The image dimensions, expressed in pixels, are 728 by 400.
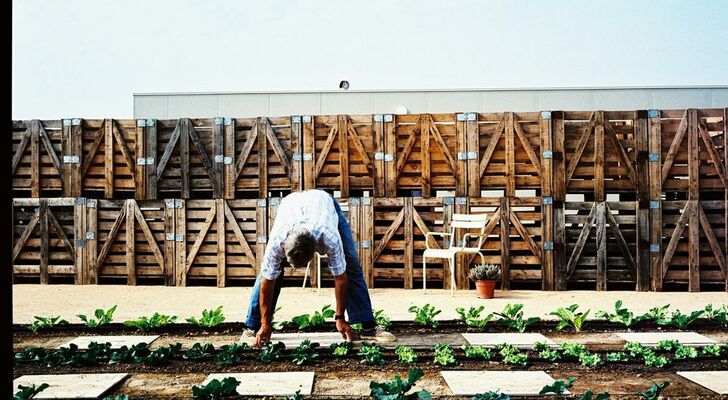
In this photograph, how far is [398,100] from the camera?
20188mm

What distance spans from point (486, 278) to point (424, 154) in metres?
2.99

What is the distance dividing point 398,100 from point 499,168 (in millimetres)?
7822

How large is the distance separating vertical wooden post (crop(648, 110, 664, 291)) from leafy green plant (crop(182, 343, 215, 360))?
944 cm

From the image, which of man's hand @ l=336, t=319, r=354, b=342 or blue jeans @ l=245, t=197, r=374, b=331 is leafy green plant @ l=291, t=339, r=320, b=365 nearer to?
man's hand @ l=336, t=319, r=354, b=342

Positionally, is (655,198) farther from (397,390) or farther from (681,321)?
(397,390)

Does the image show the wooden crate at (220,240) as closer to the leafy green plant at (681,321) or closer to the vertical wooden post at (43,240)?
the vertical wooden post at (43,240)

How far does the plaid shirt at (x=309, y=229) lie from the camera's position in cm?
582

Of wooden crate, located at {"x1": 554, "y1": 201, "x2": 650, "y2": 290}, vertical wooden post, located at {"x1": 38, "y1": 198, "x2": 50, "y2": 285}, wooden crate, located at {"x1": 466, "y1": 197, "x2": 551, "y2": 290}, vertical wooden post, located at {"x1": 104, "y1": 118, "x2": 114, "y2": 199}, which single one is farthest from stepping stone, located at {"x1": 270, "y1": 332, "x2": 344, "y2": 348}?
vertical wooden post, located at {"x1": 38, "y1": 198, "x2": 50, "y2": 285}

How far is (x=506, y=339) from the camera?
6.62 meters

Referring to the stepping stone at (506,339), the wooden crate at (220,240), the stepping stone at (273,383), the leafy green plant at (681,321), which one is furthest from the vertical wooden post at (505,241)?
the stepping stone at (273,383)

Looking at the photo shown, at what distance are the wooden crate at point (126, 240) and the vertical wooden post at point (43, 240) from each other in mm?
871

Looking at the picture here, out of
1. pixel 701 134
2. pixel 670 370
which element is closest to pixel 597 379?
pixel 670 370

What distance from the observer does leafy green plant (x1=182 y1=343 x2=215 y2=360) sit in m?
5.72
